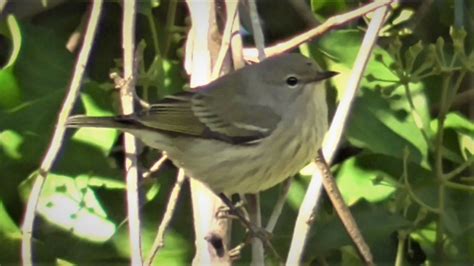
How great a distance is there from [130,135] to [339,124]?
0.63 m

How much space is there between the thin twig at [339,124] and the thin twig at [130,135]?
1.20 feet

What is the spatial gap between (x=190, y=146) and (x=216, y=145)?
0.26ft

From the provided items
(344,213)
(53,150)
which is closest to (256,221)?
(344,213)

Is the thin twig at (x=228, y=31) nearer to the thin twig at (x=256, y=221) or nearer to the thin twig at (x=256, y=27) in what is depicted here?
the thin twig at (x=256, y=27)

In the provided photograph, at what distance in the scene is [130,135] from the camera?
318cm

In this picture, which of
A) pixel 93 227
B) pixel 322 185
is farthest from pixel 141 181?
pixel 322 185

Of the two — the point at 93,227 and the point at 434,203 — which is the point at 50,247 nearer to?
the point at 93,227

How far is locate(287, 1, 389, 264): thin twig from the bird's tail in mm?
533

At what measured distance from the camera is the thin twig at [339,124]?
2.69 metres

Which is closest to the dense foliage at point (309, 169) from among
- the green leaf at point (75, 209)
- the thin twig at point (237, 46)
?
the green leaf at point (75, 209)

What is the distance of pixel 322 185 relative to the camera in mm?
2809

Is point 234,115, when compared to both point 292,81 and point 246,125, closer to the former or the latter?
point 246,125

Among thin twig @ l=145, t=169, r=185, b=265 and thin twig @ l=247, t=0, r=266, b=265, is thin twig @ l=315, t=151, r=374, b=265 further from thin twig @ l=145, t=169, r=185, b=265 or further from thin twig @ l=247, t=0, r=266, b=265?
thin twig @ l=145, t=169, r=185, b=265

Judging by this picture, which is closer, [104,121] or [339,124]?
[339,124]
